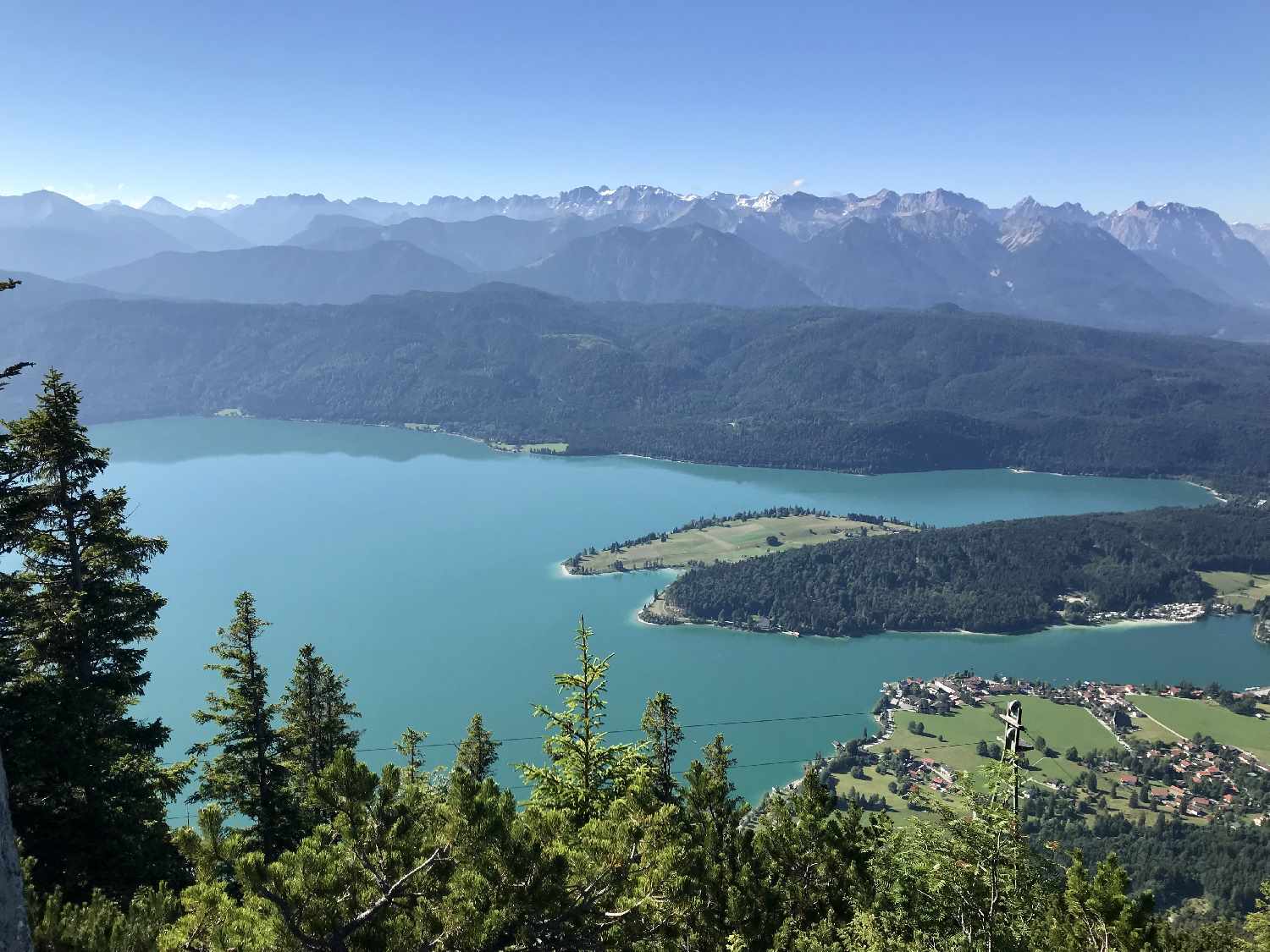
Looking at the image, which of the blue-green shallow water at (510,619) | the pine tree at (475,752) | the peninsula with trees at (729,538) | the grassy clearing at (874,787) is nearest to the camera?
the pine tree at (475,752)

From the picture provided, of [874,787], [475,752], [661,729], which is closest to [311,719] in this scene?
[475,752]

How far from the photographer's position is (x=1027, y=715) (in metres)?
73.1

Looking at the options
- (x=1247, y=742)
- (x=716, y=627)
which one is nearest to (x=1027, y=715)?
(x=1247, y=742)

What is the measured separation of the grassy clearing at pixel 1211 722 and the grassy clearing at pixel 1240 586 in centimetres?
4181

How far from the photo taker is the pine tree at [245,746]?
1555cm

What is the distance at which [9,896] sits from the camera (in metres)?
5.35

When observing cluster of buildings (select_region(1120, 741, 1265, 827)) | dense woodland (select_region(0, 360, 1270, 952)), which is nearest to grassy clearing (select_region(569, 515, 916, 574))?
cluster of buildings (select_region(1120, 741, 1265, 827))

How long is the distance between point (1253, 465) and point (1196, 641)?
12077 centimetres

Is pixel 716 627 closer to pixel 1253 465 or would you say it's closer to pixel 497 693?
pixel 497 693

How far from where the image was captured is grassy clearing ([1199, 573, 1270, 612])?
11056 cm

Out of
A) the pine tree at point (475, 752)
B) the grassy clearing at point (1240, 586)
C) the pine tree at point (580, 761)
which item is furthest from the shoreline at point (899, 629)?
the pine tree at point (580, 761)

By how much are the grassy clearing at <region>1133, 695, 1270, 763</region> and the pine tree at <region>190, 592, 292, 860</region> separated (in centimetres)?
7906

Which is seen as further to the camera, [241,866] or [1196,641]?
[1196,641]

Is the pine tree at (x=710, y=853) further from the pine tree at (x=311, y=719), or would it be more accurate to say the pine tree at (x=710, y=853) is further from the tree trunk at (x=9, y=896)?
Answer: the pine tree at (x=311, y=719)
